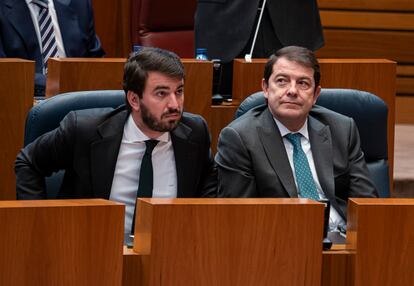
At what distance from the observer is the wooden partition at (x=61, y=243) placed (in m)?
1.82

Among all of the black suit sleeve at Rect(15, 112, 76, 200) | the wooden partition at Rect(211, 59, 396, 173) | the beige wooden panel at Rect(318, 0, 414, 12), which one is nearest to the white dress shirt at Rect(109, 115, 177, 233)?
the black suit sleeve at Rect(15, 112, 76, 200)

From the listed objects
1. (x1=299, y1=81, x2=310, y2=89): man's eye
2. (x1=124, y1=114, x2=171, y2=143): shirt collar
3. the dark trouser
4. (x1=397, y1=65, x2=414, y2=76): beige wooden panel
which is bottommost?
(x1=124, y1=114, x2=171, y2=143): shirt collar

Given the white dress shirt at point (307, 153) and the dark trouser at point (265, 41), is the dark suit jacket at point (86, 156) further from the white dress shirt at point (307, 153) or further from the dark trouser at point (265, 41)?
the dark trouser at point (265, 41)

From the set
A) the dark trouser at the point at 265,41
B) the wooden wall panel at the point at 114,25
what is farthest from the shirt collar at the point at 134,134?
the wooden wall panel at the point at 114,25

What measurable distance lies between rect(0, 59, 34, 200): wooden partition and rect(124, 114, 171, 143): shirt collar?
690 millimetres

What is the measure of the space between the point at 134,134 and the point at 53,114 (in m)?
0.21

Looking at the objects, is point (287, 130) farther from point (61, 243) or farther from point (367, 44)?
point (367, 44)

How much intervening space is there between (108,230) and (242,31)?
2.04m

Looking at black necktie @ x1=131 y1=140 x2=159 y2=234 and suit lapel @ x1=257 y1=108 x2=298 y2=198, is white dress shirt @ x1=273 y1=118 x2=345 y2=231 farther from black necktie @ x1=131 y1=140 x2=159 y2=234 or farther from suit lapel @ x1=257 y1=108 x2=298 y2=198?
black necktie @ x1=131 y1=140 x2=159 y2=234

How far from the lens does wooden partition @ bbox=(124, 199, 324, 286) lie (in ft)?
6.31

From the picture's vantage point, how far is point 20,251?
6.00ft

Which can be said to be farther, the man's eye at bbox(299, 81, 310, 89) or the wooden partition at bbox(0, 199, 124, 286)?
the man's eye at bbox(299, 81, 310, 89)

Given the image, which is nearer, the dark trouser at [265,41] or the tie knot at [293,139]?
the tie knot at [293,139]

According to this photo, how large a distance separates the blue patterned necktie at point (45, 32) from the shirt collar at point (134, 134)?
1.32 m
